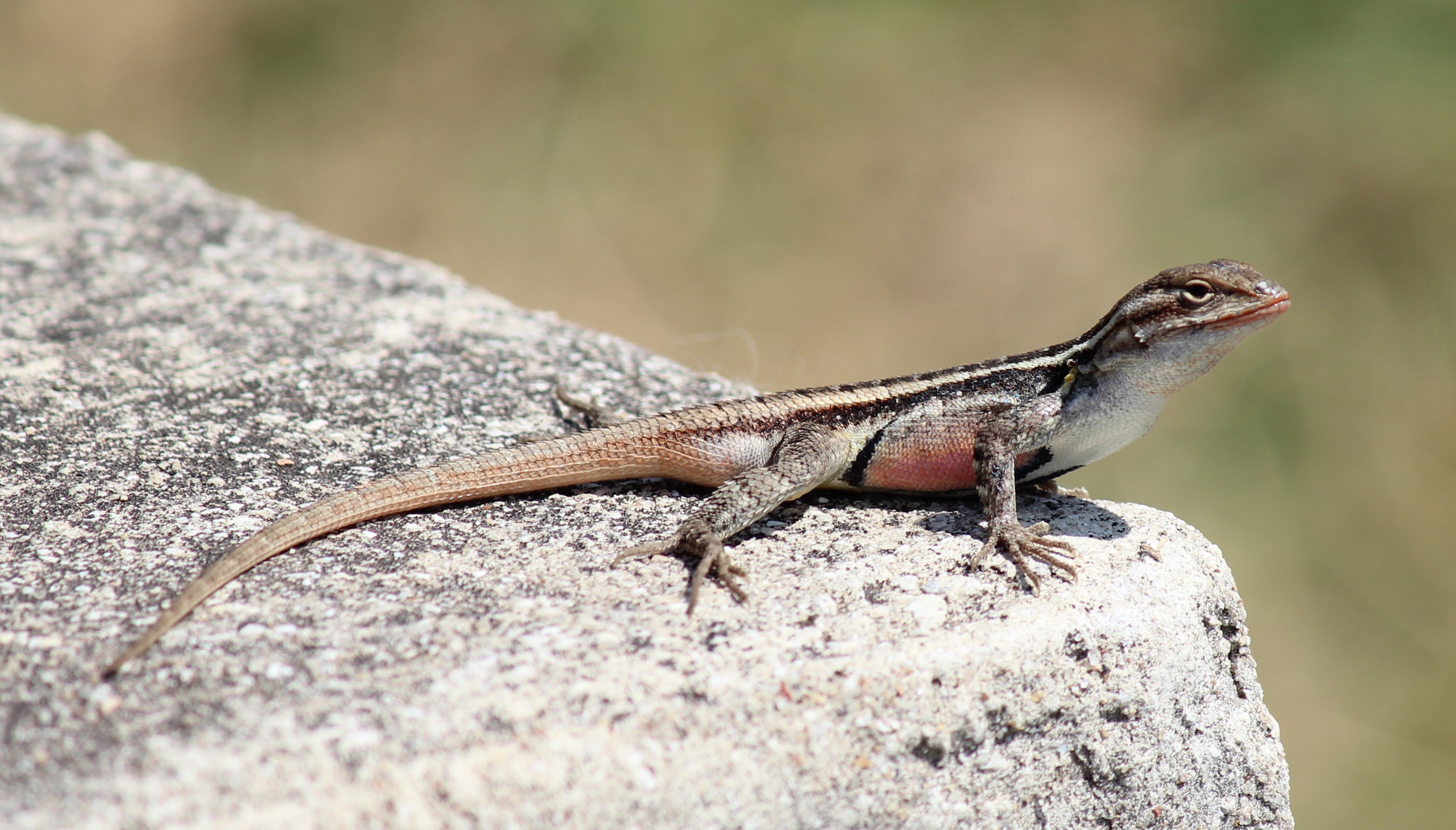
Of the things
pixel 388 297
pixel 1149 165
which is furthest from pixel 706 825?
pixel 1149 165

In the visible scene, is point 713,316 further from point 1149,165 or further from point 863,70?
point 1149,165

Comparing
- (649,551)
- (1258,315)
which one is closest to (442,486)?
(649,551)

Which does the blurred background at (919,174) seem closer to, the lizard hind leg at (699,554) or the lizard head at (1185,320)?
the lizard head at (1185,320)

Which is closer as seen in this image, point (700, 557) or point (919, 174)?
point (700, 557)

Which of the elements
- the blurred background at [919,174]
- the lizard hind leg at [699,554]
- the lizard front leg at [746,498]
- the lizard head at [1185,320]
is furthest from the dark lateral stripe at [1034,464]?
the blurred background at [919,174]

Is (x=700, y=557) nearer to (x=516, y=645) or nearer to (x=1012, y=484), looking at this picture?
(x=516, y=645)

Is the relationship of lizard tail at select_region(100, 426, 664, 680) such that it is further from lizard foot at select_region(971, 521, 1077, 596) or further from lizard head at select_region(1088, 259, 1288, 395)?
lizard head at select_region(1088, 259, 1288, 395)

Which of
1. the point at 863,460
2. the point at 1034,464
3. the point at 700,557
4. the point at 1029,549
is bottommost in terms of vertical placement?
the point at 1029,549

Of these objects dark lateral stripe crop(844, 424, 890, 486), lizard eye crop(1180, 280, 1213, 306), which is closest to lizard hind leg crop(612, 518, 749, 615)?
dark lateral stripe crop(844, 424, 890, 486)
